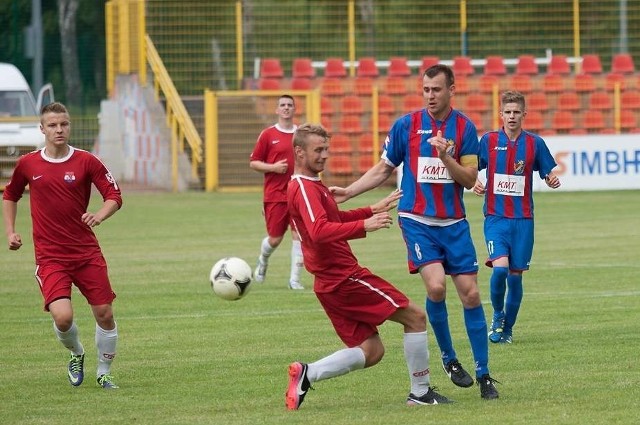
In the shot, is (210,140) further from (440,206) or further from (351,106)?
(440,206)

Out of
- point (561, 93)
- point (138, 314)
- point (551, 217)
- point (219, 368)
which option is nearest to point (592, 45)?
point (561, 93)

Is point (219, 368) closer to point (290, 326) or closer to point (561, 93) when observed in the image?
point (290, 326)

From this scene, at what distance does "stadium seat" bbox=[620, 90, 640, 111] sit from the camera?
31547mm

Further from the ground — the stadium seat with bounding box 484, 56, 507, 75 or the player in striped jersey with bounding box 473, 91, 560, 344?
the stadium seat with bounding box 484, 56, 507, 75

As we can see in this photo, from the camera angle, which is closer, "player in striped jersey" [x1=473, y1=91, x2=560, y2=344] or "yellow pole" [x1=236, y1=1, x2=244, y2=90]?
"player in striped jersey" [x1=473, y1=91, x2=560, y2=344]

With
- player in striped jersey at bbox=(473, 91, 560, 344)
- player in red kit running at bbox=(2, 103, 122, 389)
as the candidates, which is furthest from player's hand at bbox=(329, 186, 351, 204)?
player in striped jersey at bbox=(473, 91, 560, 344)

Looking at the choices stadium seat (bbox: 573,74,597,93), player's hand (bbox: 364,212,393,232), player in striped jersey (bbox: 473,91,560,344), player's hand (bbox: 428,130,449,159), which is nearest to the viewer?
player's hand (bbox: 364,212,393,232)

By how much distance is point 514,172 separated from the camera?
1084 cm

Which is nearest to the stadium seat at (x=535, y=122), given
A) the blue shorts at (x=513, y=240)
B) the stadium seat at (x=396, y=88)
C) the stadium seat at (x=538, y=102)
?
the stadium seat at (x=538, y=102)

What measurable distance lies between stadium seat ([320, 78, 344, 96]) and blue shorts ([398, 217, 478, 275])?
76.8 feet

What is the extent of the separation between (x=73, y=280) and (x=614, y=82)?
973 inches

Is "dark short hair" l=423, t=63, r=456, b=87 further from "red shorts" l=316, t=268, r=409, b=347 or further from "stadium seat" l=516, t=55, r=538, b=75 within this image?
"stadium seat" l=516, t=55, r=538, b=75

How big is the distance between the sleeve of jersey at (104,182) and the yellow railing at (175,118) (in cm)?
2195

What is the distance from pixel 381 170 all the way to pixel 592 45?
26.7 meters
